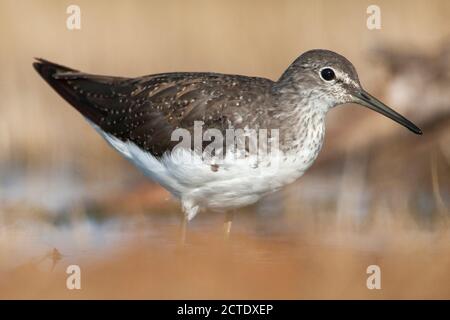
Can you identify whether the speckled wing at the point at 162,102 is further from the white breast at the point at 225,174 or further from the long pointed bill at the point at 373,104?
the long pointed bill at the point at 373,104

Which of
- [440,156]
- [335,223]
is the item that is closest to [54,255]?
[335,223]

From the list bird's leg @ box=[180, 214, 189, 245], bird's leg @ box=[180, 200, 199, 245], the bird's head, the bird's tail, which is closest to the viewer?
the bird's head

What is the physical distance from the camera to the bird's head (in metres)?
8.81

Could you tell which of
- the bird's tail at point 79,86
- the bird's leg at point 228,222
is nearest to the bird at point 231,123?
the bird's tail at point 79,86

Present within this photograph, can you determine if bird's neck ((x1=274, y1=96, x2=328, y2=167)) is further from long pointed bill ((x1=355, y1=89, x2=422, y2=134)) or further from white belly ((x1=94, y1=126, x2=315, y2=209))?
long pointed bill ((x1=355, y1=89, x2=422, y2=134))

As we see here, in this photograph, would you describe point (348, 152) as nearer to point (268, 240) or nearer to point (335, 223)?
point (335, 223)

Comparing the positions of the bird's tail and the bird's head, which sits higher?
the bird's tail

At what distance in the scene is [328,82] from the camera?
8820 mm

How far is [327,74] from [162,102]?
1764 millimetres

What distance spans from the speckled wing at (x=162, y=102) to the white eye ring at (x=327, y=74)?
0.61 m

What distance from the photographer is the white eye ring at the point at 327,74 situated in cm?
882

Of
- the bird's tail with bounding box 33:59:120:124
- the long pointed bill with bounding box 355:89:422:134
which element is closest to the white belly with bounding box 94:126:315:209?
the long pointed bill with bounding box 355:89:422:134

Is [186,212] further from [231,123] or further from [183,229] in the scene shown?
[231,123]

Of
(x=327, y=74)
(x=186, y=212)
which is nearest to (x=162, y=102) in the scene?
(x=186, y=212)
